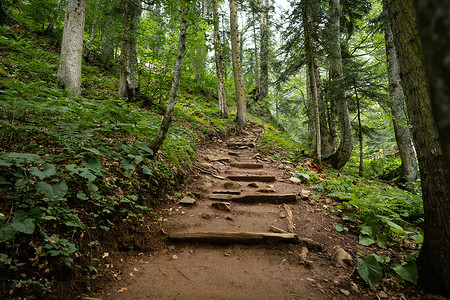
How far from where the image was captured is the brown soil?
7.64ft

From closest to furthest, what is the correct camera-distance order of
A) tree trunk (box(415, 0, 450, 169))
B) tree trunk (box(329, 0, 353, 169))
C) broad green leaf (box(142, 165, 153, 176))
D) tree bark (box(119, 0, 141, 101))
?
1. tree trunk (box(415, 0, 450, 169))
2. broad green leaf (box(142, 165, 153, 176))
3. tree bark (box(119, 0, 141, 101))
4. tree trunk (box(329, 0, 353, 169))

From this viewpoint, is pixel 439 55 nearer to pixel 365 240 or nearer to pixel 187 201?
pixel 365 240

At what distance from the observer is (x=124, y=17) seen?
6.88 metres

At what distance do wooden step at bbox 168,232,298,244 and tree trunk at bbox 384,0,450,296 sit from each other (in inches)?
62.1

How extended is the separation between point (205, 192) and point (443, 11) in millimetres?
4911

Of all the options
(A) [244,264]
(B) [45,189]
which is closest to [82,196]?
(B) [45,189]

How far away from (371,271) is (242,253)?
167cm

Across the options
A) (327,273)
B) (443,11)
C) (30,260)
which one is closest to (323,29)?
(327,273)

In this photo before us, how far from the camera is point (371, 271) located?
2.52m

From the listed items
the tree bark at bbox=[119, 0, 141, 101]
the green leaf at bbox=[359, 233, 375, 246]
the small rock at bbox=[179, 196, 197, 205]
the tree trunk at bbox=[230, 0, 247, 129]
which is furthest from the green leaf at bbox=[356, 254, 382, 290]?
the tree trunk at bbox=[230, 0, 247, 129]

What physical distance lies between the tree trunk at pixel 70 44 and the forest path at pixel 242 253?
14.1 feet

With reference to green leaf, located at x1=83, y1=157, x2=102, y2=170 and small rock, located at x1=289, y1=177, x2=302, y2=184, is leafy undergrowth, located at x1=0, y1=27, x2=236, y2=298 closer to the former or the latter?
green leaf, located at x1=83, y1=157, x2=102, y2=170

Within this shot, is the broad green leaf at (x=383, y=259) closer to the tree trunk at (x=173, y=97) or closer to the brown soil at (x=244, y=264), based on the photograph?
the brown soil at (x=244, y=264)

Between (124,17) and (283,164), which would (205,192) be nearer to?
(283,164)
